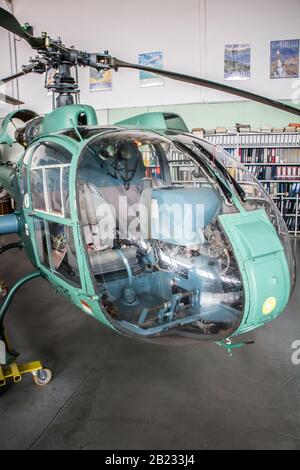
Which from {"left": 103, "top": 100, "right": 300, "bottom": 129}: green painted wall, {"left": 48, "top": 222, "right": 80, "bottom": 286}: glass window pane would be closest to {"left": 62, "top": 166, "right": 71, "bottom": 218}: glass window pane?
{"left": 48, "top": 222, "right": 80, "bottom": 286}: glass window pane

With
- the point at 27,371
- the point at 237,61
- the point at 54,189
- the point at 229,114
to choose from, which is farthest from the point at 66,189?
the point at 237,61

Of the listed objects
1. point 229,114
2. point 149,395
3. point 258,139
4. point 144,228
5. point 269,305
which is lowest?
point 149,395

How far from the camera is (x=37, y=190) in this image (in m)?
2.60

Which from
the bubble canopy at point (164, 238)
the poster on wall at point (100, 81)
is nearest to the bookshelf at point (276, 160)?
the poster on wall at point (100, 81)

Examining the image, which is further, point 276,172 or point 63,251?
point 276,172

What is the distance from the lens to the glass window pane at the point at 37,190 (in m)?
2.52

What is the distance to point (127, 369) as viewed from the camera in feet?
8.45

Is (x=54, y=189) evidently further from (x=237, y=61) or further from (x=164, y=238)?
(x=237, y=61)

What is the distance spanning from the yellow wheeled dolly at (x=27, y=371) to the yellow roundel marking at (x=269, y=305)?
1519mm

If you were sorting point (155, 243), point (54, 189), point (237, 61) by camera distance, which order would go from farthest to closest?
point (237, 61)
point (155, 243)
point (54, 189)

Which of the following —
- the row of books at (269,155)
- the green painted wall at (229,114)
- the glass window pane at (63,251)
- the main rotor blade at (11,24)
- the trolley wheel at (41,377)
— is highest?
the green painted wall at (229,114)

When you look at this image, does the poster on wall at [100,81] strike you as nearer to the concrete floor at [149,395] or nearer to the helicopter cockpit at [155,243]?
the helicopter cockpit at [155,243]

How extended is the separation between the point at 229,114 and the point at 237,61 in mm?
1051

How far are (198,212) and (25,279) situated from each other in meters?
1.49
